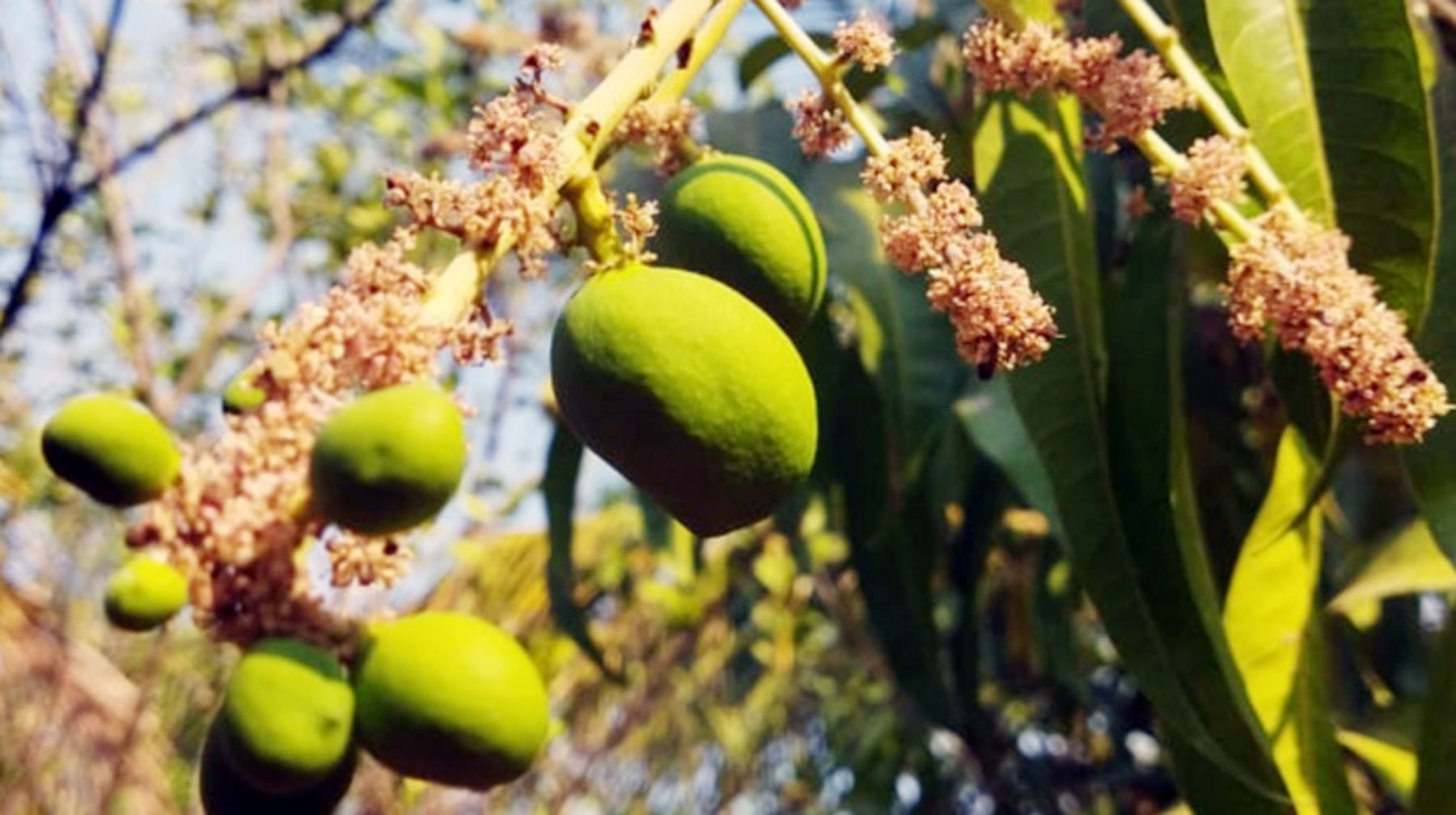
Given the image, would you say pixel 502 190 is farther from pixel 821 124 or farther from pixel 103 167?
pixel 103 167

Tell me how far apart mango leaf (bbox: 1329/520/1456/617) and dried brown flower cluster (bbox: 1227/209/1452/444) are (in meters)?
0.65

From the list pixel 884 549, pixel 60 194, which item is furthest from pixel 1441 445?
pixel 60 194

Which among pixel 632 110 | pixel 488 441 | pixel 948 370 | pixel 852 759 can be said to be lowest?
pixel 852 759

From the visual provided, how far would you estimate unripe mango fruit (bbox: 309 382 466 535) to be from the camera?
0.48 m

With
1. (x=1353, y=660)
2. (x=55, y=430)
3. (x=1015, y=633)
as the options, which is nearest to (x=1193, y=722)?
(x=55, y=430)

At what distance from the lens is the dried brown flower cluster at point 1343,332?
0.70 m

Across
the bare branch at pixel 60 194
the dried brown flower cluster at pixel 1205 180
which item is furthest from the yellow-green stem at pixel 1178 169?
the bare branch at pixel 60 194

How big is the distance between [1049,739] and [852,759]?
482 mm

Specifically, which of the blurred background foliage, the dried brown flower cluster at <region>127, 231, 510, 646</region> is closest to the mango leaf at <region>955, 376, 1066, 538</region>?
the blurred background foliage

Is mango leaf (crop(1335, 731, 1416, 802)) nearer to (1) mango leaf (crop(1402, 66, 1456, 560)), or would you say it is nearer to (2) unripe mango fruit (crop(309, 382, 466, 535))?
(1) mango leaf (crop(1402, 66, 1456, 560))

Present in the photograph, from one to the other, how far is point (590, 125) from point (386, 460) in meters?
0.22

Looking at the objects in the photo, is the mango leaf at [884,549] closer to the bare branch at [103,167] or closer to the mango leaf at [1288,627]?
the mango leaf at [1288,627]

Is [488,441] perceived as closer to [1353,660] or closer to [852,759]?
[852,759]

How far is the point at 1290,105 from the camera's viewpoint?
38.0 inches
